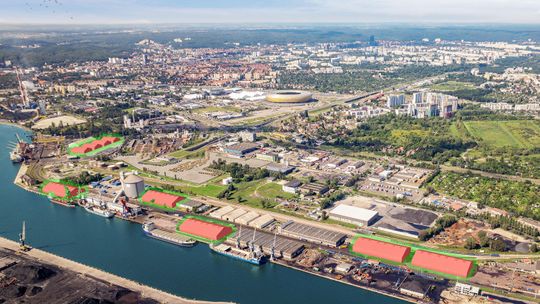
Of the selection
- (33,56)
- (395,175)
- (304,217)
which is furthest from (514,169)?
(33,56)

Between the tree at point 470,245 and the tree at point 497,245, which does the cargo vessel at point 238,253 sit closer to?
the tree at point 470,245

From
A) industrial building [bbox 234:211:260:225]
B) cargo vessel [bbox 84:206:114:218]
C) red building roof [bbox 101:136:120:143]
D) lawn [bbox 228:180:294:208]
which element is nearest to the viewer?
industrial building [bbox 234:211:260:225]

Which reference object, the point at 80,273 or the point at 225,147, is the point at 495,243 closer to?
the point at 80,273

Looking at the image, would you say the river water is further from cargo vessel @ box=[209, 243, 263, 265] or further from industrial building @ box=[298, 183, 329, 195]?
industrial building @ box=[298, 183, 329, 195]

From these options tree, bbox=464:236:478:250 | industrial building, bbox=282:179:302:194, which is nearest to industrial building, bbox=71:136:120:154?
industrial building, bbox=282:179:302:194

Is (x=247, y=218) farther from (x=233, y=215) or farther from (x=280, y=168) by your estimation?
(x=280, y=168)

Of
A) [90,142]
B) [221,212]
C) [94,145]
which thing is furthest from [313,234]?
[90,142]
